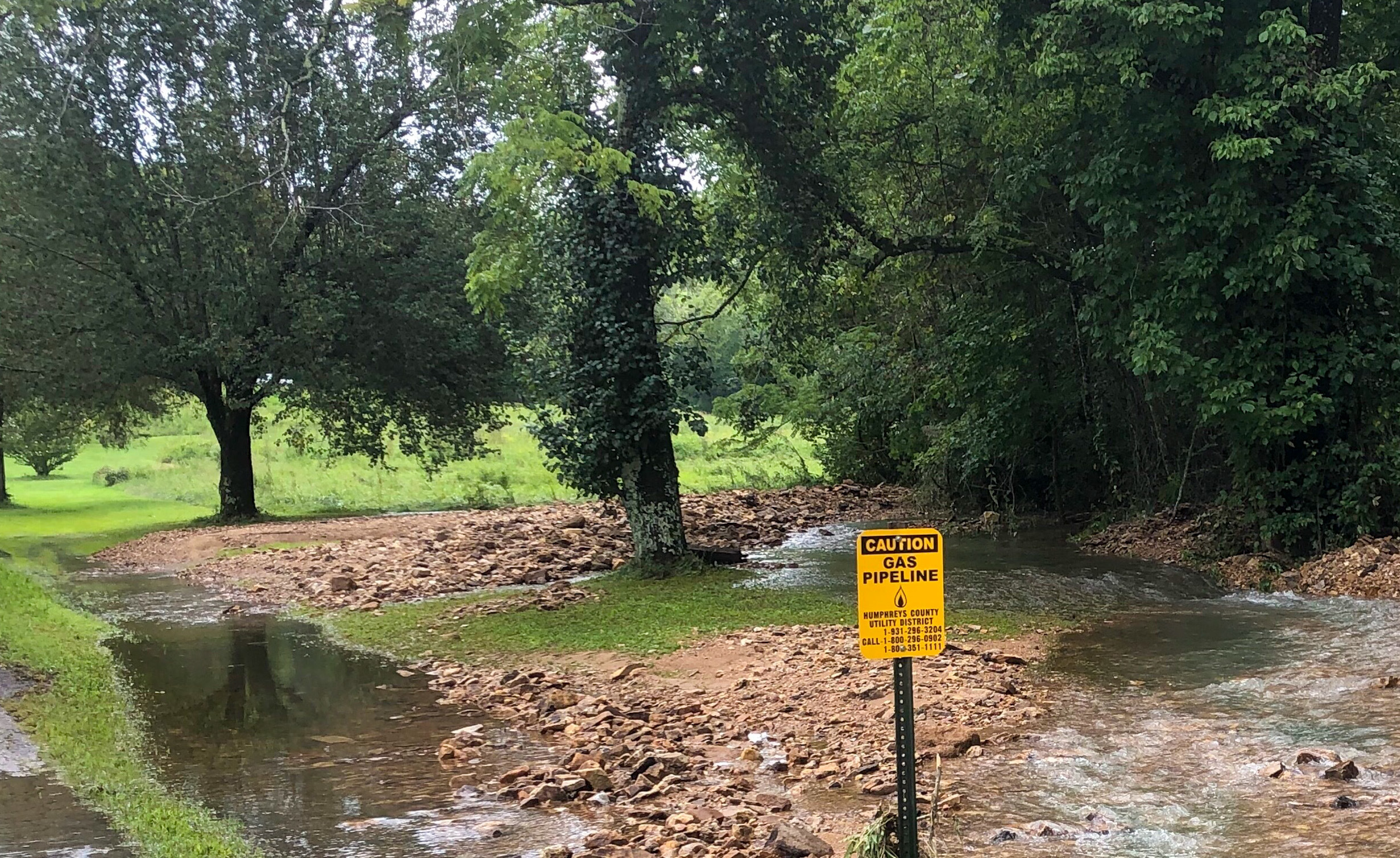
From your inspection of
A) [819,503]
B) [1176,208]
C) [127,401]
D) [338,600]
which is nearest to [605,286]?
[338,600]

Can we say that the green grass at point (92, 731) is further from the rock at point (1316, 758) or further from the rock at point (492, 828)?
the rock at point (1316, 758)

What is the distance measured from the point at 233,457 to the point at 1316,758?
24051mm

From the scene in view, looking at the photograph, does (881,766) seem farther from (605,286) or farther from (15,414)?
(15,414)

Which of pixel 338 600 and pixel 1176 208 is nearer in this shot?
pixel 1176 208

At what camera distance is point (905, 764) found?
4320 mm

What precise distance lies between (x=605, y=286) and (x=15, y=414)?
2173 cm

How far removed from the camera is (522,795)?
6.45 m

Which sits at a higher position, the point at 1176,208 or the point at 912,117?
the point at 912,117

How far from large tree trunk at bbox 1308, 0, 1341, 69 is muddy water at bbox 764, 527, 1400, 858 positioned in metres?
6.42

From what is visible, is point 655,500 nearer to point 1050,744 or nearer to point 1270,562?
point 1270,562

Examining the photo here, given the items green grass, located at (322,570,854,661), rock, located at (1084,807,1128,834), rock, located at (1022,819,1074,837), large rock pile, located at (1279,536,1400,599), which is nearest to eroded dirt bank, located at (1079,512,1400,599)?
large rock pile, located at (1279,536,1400,599)

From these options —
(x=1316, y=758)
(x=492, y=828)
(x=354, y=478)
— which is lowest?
(x=492, y=828)

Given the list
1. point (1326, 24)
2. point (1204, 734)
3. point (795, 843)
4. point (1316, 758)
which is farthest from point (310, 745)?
point (1326, 24)

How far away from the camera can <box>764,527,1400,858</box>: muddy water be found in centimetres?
514
